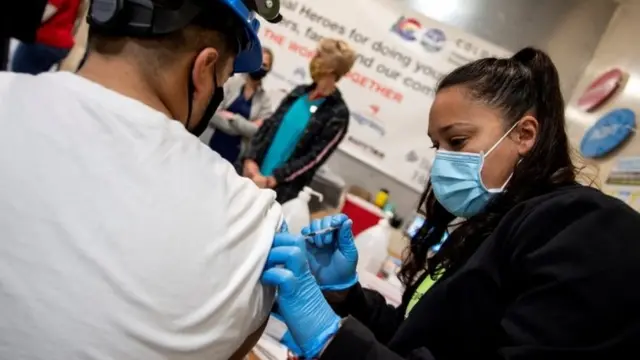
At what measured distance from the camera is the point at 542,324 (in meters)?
0.70

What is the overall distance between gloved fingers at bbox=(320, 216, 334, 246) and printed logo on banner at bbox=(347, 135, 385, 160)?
2414 millimetres

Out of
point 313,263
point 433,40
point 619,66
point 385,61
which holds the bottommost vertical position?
point 313,263

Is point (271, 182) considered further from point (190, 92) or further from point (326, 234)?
point (190, 92)

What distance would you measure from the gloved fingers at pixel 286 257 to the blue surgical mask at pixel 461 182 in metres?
0.47

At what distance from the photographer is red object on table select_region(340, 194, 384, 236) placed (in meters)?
2.83

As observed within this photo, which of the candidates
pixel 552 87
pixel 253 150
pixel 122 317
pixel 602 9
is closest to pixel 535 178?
pixel 552 87

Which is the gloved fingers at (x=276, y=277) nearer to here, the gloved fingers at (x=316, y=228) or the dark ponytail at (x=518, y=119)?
the gloved fingers at (x=316, y=228)

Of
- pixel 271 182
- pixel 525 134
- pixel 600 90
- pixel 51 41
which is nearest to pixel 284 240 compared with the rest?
pixel 525 134

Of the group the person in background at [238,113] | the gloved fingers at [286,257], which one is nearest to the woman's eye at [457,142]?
the gloved fingers at [286,257]

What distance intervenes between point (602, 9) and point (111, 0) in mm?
3407

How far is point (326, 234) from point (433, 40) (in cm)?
264

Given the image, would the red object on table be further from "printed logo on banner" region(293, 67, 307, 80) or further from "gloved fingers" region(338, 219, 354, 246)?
"gloved fingers" region(338, 219, 354, 246)

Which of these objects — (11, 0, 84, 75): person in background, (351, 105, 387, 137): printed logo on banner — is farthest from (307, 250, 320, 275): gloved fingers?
(351, 105, 387, 137): printed logo on banner

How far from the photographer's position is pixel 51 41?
2.18 metres
